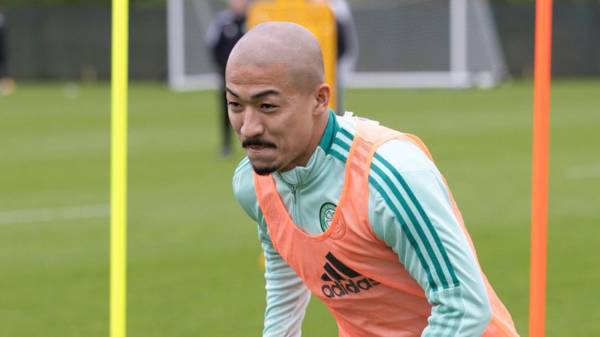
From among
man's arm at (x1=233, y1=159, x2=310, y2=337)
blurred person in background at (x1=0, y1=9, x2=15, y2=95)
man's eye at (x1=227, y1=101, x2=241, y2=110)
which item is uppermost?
blurred person in background at (x1=0, y1=9, x2=15, y2=95)

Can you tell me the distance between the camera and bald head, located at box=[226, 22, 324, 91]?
127 inches

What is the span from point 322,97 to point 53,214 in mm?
8636

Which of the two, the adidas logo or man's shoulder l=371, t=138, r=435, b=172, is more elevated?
man's shoulder l=371, t=138, r=435, b=172

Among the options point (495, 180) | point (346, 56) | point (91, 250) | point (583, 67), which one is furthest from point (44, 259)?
point (583, 67)

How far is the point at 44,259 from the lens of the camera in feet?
30.7

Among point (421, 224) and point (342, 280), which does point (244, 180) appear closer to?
point (342, 280)

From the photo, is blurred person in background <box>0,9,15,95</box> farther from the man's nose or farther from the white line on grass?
the man's nose

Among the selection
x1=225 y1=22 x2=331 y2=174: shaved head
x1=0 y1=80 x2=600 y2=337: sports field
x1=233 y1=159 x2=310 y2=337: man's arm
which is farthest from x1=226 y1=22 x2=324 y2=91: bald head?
x1=0 y1=80 x2=600 y2=337: sports field

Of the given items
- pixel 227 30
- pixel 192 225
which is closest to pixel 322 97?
pixel 192 225

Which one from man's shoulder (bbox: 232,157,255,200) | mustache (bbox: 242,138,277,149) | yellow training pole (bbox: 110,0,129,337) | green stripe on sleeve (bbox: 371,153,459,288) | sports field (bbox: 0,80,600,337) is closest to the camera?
green stripe on sleeve (bbox: 371,153,459,288)

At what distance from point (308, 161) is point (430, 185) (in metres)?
0.42

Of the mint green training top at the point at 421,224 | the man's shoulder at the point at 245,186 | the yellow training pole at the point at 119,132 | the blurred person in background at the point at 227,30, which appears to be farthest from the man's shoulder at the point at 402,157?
the blurred person in background at the point at 227,30

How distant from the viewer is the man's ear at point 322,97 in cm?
336

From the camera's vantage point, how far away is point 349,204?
11.2ft
